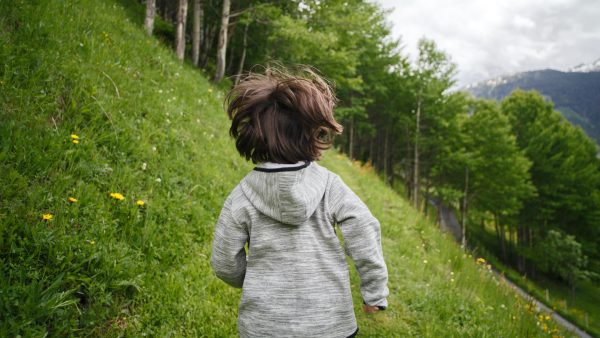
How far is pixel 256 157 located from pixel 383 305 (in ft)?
3.24

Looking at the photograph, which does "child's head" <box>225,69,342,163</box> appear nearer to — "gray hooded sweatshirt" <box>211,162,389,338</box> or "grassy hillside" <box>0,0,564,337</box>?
"gray hooded sweatshirt" <box>211,162,389,338</box>

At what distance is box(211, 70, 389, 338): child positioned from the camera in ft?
5.27

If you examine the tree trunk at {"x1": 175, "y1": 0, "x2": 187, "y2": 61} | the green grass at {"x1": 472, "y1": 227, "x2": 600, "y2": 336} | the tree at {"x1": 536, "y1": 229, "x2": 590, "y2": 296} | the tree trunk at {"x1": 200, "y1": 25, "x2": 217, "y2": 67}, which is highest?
the tree trunk at {"x1": 200, "y1": 25, "x2": 217, "y2": 67}

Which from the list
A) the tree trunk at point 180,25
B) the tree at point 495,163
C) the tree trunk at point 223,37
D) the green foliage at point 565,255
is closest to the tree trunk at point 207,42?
the tree trunk at point 223,37

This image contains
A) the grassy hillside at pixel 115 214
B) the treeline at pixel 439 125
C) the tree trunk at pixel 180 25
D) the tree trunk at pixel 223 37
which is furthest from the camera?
the treeline at pixel 439 125

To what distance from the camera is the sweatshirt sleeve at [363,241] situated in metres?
1.67

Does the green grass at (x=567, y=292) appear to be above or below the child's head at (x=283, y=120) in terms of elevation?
below

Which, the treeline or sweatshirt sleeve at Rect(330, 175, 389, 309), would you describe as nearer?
sweatshirt sleeve at Rect(330, 175, 389, 309)

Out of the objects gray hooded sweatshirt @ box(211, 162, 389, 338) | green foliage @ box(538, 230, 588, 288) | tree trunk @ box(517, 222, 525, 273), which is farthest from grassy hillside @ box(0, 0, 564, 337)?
tree trunk @ box(517, 222, 525, 273)

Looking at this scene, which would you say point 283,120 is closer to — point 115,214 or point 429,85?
point 115,214

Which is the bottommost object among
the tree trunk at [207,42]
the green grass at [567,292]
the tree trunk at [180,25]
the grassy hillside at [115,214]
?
the green grass at [567,292]

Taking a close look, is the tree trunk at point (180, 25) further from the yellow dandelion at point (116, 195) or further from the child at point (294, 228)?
the child at point (294, 228)

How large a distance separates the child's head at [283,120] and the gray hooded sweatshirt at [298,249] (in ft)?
0.26

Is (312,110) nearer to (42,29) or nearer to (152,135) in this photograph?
(152,135)
